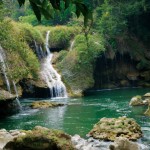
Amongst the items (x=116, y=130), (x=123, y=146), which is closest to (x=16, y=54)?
(x=116, y=130)

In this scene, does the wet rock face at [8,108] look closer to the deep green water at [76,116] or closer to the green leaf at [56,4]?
the deep green water at [76,116]

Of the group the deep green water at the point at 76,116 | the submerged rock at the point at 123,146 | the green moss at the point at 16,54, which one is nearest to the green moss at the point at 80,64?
the green moss at the point at 16,54

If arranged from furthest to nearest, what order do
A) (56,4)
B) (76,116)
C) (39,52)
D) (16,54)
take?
(39,52), (16,54), (76,116), (56,4)

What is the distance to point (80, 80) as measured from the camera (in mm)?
30094

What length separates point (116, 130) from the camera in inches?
515

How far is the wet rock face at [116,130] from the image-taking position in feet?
41.6

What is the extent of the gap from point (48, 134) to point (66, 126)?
4.80m

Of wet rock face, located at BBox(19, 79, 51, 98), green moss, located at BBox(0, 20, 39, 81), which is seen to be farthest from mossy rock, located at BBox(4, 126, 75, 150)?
wet rock face, located at BBox(19, 79, 51, 98)

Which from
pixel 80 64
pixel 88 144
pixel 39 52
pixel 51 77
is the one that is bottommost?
pixel 88 144

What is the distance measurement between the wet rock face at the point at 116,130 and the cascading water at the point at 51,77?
14.0 m

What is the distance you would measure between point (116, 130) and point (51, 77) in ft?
53.9

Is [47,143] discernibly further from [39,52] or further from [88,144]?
[39,52]

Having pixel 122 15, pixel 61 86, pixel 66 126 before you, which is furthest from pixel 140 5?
pixel 66 126

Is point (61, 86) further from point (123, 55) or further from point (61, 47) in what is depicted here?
point (123, 55)
